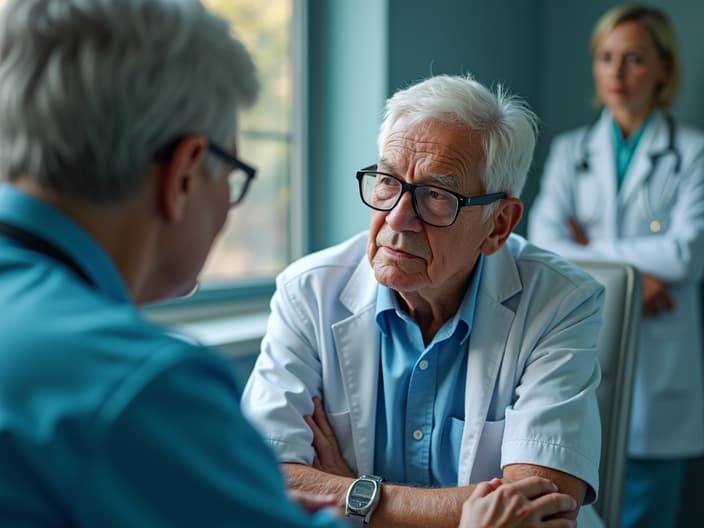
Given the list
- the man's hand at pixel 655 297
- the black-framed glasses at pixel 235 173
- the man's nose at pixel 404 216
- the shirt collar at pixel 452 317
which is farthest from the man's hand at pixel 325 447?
the man's hand at pixel 655 297

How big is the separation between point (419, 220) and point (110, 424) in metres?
0.92

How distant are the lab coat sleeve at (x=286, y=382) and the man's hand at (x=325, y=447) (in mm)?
20

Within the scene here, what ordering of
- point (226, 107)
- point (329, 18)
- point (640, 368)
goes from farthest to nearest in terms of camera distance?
point (329, 18) < point (640, 368) < point (226, 107)

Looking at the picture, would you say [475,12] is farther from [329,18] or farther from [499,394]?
[499,394]

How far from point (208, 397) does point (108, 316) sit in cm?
11

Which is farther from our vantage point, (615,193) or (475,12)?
(475,12)

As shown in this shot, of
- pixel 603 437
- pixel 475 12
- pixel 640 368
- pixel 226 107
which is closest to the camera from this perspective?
pixel 226 107

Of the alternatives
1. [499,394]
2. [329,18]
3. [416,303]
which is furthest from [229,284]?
[499,394]

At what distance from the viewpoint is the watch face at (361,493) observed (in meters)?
1.30

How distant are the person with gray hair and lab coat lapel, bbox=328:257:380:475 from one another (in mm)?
662

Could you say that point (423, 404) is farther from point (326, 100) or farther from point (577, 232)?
point (326, 100)

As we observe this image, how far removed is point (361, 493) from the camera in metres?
1.32

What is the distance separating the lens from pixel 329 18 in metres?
2.65

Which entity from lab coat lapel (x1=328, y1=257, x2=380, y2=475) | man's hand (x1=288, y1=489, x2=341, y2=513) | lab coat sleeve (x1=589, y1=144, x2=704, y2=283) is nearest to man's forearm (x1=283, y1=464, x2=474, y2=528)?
lab coat lapel (x1=328, y1=257, x2=380, y2=475)
